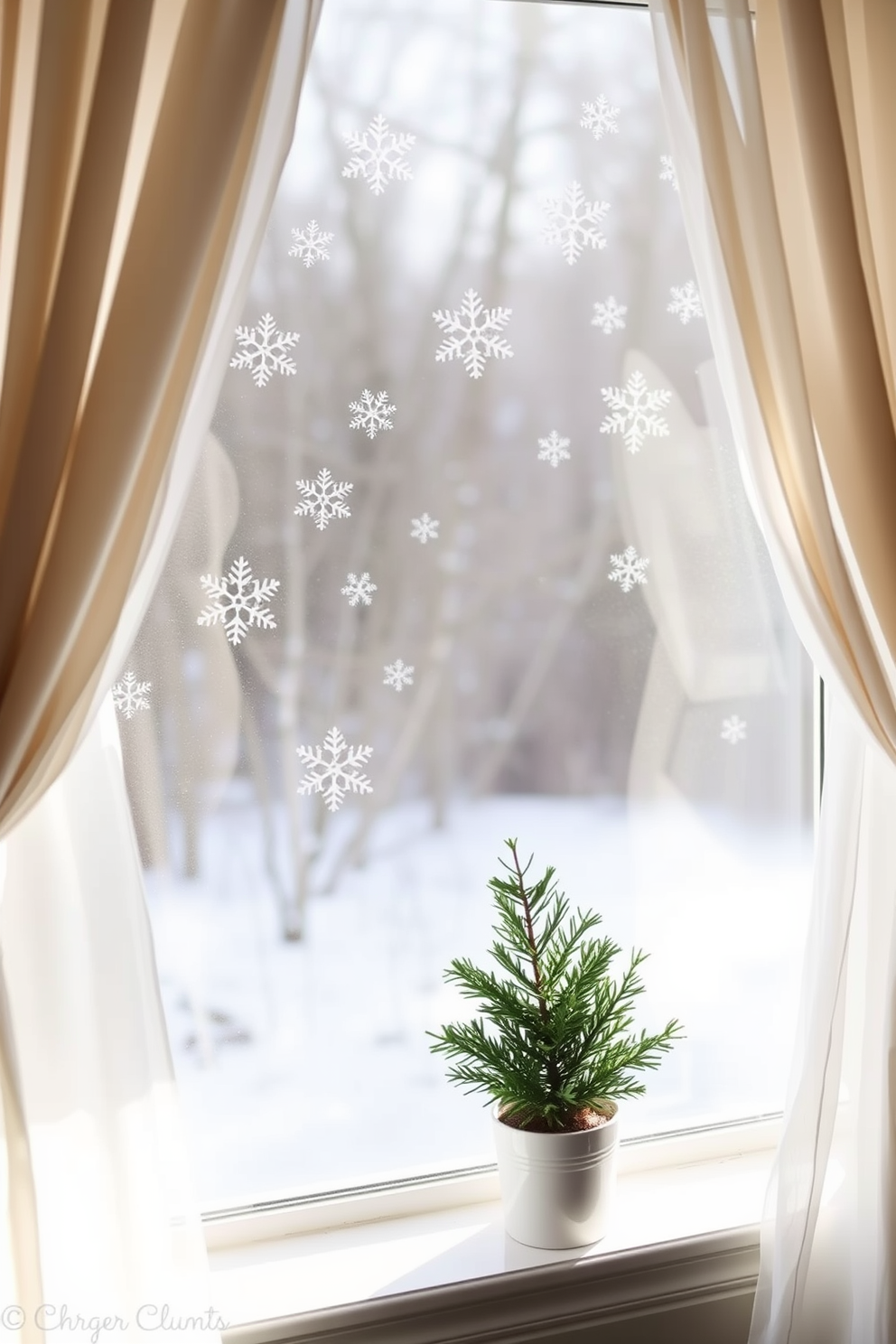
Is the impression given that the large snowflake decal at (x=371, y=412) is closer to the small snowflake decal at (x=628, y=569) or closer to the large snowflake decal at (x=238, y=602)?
Answer: the large snowflake decal at (x=238, y=602)

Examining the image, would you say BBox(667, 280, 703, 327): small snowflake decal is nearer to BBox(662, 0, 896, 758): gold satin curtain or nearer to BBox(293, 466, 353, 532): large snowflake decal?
BBox(662, 0, 896, 758): gold satin curtain

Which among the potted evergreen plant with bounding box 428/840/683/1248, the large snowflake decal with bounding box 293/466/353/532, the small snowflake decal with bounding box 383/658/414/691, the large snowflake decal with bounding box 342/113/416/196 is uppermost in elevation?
the large snowflake decal with bounding box 342/113/416/196

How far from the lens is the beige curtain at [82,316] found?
110 cm

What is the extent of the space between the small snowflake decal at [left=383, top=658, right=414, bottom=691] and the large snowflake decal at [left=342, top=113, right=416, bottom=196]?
62 cm

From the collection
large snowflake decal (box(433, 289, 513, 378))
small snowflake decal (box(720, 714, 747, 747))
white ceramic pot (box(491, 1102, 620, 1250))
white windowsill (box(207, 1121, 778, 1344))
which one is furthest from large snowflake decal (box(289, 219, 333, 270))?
white windowsill (box(207, 1121, 778, 1344))

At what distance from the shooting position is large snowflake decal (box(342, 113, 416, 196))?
1.42 meters

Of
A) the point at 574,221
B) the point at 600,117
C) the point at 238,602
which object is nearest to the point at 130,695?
the point at 238,602

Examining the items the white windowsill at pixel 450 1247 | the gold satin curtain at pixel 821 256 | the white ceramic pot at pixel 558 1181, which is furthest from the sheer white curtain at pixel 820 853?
the white ceramic pot at pixel 558 1181

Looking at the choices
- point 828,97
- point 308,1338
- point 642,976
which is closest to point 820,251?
point 828,97

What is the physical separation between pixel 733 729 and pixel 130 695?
865mm

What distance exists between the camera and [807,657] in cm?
166

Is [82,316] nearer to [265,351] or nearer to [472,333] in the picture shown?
[265,351]

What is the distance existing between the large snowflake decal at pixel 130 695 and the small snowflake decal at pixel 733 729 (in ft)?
2.72

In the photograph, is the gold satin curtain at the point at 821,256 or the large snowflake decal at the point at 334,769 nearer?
the gold satin curtain at the point at 821,256
